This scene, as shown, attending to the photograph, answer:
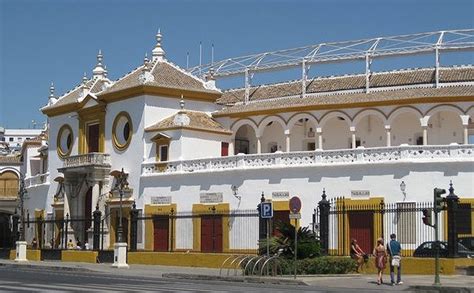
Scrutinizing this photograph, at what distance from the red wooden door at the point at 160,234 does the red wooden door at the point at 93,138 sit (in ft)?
31.4

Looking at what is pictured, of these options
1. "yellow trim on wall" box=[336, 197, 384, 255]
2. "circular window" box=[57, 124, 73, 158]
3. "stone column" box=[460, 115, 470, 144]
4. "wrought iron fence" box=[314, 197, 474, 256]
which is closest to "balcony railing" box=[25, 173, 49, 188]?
"circular window" box=[57, 124, 73, 158]

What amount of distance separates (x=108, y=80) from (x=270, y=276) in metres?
29.7

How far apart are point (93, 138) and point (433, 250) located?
28.7 meters

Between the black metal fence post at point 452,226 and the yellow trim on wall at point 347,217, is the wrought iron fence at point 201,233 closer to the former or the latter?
the yellow trim on wall at point 347,217

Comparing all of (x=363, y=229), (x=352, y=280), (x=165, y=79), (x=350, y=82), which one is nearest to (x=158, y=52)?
(x=165, y=79)

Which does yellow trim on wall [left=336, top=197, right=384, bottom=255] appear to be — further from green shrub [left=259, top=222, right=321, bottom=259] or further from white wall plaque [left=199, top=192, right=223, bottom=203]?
white wall plaque [left=199, top=192, right=223, bottom=203]

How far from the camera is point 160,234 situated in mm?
48812

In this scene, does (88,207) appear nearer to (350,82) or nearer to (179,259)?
(179,259)

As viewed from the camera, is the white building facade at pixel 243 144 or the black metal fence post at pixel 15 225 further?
the black metal fence post at pixel 15 225

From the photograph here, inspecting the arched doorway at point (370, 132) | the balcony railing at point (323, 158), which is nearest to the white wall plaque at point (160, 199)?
the balcony railing at point (323, 158)

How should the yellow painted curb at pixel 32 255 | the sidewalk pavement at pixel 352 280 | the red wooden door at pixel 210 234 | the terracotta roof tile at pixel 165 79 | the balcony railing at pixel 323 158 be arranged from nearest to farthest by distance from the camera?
the sidewalk pavement at pixel 352 280 → the balcony railing at pixel 323 158 → the red wooden door at pixel 210 234 → the yellow painted curb at pixel 32 255 → the terracotta roof tile at pixel 165 79

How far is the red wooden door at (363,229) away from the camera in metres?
41.2

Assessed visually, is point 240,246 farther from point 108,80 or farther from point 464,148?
point 108,80

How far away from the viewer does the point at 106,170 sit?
178ft
